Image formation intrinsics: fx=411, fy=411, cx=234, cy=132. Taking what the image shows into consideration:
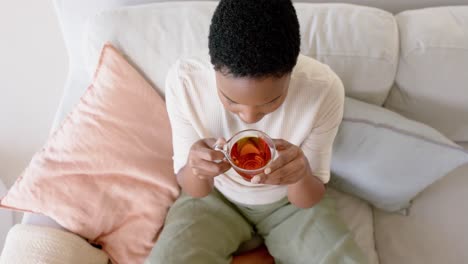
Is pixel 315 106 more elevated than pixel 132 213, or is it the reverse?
pixel 315 106

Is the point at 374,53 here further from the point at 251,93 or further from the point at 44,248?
the point at 44,248

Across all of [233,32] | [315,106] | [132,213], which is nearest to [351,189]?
[315,106]

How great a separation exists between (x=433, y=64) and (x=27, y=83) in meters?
1.62

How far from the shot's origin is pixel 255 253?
51.8 inches

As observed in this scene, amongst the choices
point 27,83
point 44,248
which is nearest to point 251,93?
point 44,248

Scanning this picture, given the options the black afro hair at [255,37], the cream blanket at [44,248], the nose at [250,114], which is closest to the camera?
the black afro hair at [255,37]

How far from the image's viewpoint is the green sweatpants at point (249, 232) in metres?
1.16

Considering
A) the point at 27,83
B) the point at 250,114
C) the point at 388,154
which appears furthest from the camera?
the point at 27,83

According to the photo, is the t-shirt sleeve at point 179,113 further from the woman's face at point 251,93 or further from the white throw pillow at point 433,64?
the white throw pillow at point 433,64

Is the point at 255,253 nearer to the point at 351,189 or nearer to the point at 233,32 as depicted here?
the point at 351,189

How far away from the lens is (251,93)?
0.79 m

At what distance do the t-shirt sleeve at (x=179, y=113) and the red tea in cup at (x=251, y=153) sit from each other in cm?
23

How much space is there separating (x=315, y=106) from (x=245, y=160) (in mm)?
259

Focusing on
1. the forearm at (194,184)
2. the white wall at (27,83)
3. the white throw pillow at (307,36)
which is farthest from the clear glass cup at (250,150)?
the white wall at (27,83)
